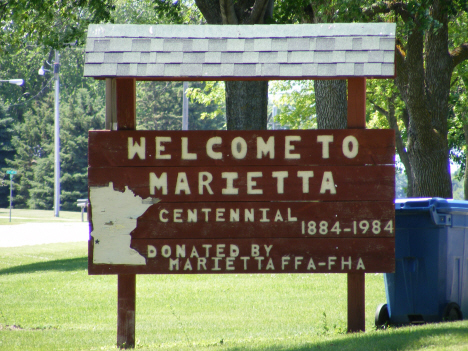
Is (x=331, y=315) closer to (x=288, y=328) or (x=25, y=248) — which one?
(x=288, y=328)

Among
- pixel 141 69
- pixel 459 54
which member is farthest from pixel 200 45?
pixel 459 54

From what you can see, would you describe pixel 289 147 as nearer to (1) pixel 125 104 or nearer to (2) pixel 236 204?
(2) pixel 236 204

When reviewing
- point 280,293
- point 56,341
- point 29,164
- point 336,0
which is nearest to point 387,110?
point 336,0

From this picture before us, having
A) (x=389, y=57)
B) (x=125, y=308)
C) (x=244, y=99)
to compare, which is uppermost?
(x=244, y=99)

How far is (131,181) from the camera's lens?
608 centimetres

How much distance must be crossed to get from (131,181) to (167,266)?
3.02ft

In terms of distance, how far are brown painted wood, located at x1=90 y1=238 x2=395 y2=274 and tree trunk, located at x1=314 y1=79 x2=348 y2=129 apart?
672cm

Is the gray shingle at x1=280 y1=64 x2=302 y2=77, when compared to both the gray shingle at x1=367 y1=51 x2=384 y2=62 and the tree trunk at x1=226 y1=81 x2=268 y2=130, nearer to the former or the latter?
the gray shingle at x1=367 y1=51 x2=384 y2=62

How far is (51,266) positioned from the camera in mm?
14672

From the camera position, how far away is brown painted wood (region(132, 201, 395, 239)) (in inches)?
238

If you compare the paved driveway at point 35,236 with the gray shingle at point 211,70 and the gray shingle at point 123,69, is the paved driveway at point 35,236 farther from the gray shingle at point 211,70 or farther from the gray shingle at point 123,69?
the gray shingle at point 211,70

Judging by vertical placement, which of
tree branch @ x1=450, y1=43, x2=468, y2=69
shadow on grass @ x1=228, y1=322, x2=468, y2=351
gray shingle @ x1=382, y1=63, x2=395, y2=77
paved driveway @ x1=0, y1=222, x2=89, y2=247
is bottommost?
paved driveway @ x1=0, y1=222, x2=89, y2=247

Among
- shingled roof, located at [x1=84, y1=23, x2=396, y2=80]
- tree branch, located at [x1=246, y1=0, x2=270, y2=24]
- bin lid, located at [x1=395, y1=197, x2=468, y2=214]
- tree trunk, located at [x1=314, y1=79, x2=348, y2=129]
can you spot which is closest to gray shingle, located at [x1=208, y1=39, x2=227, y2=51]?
shingled roof, located at [x1=84, y1=23, x2=396, y2=80]

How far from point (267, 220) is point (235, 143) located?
32.8 inches
